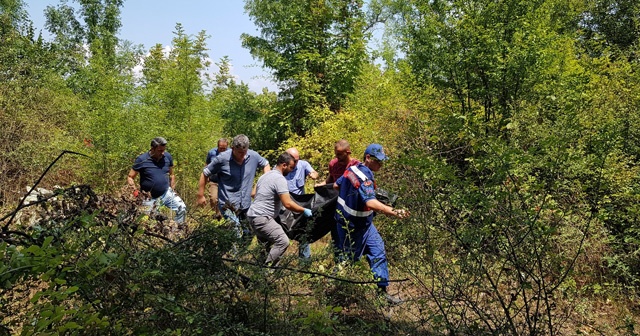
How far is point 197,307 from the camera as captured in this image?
2451 mm

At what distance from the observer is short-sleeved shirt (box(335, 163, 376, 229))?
4414 millimetres

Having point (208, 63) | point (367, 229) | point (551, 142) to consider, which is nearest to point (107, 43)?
point (208, 63)

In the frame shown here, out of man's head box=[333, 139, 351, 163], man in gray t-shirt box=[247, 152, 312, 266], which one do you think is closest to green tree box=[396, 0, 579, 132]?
man's head box=[333, 139, 351, 163]

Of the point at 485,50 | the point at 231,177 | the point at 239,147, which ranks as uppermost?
the point at 485,50

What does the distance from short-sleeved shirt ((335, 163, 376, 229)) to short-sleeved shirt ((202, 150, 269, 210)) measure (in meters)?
1.47

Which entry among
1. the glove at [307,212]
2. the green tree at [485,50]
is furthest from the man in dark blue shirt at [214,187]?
the green tree at [485,50]

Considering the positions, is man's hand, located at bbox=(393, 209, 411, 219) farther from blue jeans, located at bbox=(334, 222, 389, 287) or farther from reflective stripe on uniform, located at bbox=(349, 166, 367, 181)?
blue jeans, located at bbox=(334, 222, 389, 287)

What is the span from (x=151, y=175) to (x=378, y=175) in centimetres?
314

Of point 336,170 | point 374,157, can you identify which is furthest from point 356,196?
point 336,170

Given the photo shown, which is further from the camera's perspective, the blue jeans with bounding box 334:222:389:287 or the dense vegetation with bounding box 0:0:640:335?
the blue jeans with bounding box 334:222:389:287

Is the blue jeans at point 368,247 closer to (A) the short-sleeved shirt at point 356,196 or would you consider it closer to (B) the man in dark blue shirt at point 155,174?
(A) the short-sleeved shirt at point 356,196

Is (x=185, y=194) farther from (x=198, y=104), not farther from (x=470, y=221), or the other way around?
(x=470, y=221)

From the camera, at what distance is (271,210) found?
488 cm

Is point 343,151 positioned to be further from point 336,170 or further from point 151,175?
point 151,175
